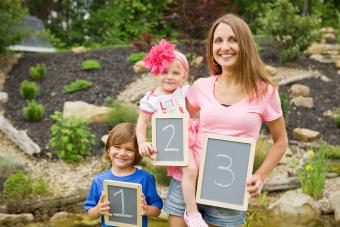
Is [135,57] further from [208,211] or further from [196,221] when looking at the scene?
[196,221]

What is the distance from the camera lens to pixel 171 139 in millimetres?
2658

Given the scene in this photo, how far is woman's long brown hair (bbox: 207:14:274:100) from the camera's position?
8.28ft

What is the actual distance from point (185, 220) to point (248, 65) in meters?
0.84

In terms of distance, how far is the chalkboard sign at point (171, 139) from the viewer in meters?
2.61

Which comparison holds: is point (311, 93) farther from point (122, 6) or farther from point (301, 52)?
point (122, 6)

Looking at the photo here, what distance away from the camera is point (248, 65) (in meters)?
2.55

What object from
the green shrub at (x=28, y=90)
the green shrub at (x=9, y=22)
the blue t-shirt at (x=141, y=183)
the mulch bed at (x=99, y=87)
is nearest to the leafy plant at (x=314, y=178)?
the mulch bed at (x=99, y=87)

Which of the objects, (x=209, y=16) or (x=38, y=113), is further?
(x=209, y=16)

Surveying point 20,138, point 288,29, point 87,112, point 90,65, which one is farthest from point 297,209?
point 288,29

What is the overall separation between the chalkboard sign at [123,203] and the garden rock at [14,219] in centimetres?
277

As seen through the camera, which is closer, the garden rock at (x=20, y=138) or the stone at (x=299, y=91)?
the garden rock at (x=20, y=138)

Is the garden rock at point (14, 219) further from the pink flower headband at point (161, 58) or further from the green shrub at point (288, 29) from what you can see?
the green shrub at point (288, 29)

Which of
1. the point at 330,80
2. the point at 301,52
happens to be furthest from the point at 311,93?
the point at 301,52

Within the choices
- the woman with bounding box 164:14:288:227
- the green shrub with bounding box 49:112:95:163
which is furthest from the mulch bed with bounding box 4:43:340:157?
the woman with bounding box 164:14:288:227
